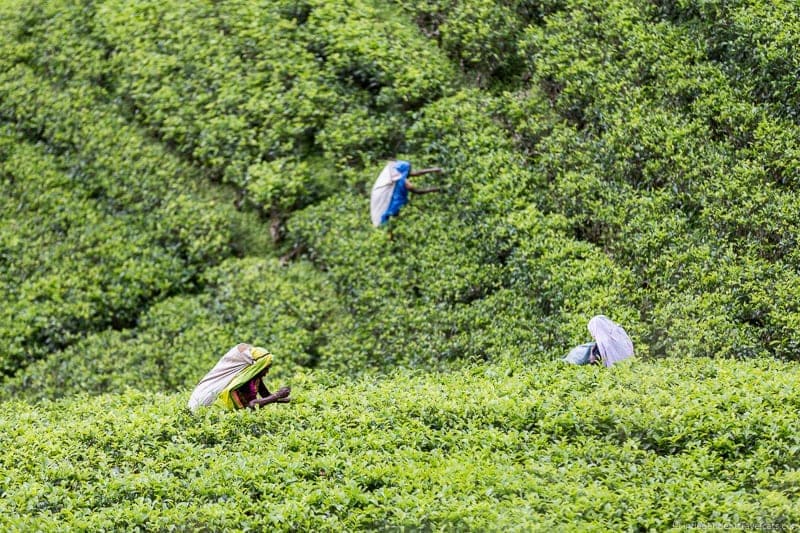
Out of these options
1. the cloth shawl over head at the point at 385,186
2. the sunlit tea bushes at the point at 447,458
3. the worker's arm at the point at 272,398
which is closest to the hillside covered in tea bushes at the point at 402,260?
the sunlit tea bushes at the point at 447,458

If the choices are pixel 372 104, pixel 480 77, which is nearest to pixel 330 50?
pixel 372 104

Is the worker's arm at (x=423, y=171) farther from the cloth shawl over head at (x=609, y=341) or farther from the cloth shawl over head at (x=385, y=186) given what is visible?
the cloth shawl over head at (x=609, y=341)

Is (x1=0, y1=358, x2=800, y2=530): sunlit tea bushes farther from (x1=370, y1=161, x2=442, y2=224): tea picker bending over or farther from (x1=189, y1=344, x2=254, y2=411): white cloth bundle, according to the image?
(x1=370, y1=161, x2=442, y2=224): tea picker bending over

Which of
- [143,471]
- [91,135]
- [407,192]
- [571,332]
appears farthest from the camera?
[91,135]

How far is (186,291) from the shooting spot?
12.6 m

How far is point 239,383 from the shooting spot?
786cm

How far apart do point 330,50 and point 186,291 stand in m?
3.63

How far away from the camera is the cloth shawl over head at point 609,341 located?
27.8 feet

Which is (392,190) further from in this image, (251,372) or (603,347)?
(251,372)

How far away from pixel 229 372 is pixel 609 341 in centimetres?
317

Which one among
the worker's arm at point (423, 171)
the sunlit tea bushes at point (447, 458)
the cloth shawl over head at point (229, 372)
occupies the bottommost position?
the sunlit tea bushes at point (447, 458)

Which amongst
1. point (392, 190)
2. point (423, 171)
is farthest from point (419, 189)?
point (392, 190)

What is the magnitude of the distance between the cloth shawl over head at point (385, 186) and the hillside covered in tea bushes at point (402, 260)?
29cm

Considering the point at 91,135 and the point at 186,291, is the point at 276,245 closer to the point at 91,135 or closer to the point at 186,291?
the point at 186,291
